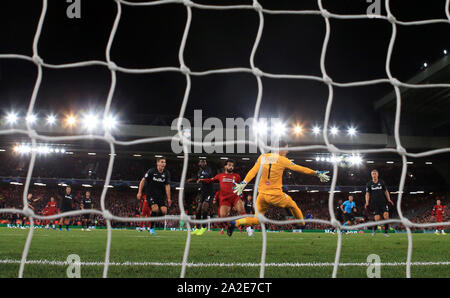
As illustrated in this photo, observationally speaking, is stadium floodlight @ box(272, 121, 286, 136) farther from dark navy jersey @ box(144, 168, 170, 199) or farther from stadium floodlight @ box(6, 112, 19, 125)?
stadium floodlight @ box(6, 112, 19, 125)

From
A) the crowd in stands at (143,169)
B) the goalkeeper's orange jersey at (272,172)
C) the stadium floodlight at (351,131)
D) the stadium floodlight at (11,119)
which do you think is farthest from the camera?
the crowd in stands at (143,169)

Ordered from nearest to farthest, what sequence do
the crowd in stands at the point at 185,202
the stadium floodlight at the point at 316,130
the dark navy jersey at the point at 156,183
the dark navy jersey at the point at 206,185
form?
the dark navy jersey at the point at 156,183 → the dark navy jersey at the point at 206,185 → the stadium floodlight at the point at 316,130 → the crowd in stands at the point at 185,202

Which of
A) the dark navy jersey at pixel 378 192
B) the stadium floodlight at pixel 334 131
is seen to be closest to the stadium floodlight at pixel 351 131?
the stadium floodlight at pixel 334 131

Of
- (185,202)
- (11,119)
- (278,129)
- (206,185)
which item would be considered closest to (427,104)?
(185,202)

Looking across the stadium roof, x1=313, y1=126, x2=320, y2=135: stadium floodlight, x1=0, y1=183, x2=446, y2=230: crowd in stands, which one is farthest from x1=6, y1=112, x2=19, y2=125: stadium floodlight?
the stadium roof

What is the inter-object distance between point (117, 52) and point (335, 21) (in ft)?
38.1

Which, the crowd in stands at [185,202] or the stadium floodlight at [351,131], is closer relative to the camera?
the crowd in stands at [185,202]

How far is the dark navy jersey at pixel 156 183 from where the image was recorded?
24.9ft

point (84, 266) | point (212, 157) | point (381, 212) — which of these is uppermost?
point (212, 157)

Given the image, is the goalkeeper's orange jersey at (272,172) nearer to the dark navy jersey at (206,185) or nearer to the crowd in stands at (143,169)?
the dark navy jersey at (206,185)

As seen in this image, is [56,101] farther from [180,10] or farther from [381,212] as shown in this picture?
[381,212]

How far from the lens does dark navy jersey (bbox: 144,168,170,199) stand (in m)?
7.59
